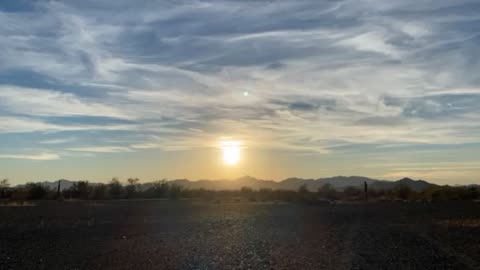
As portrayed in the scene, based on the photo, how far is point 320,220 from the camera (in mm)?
32906

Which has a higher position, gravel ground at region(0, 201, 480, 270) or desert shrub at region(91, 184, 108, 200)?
desert shrub at region(91, 184, 108, 200)

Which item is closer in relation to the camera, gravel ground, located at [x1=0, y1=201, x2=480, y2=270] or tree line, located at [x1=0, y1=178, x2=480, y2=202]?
gravel ground, located at [x1=0, y1=201, x2=480, y2=270]

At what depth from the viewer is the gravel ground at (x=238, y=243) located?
16203 mm

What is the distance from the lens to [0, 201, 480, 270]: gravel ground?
53.2ft

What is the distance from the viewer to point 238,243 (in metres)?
21.1

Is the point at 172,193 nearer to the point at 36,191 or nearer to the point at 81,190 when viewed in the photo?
the point at 81,190

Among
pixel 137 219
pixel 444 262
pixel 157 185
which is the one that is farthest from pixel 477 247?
pixel 157 185

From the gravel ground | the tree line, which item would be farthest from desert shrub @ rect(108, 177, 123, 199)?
the gravel ground

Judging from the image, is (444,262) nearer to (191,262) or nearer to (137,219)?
(191,262)

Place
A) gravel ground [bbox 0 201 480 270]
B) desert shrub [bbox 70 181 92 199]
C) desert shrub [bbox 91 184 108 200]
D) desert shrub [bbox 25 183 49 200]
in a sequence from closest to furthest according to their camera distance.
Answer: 1. gravel ground [bbox 0 201 480 270]
2. desert shrub [bbox 25 183 49 200]
3. desert shrub [bbox 91 184 108 200]
4. desert shrub [bbox 70 181 92 199]

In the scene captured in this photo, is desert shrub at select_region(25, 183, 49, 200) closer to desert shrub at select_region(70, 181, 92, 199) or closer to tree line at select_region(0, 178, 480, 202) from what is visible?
tree line at select_region(0, 178, 480, 202)

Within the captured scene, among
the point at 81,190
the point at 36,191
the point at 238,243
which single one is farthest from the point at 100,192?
the point at 238,243

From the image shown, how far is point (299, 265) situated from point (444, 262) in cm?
423

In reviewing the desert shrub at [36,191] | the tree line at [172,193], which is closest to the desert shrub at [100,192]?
the tree line at [172,193]
